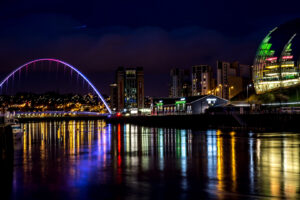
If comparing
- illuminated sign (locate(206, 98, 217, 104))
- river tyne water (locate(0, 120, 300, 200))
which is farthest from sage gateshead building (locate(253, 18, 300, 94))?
river tyne water (locate(0, 120, 300, 200))

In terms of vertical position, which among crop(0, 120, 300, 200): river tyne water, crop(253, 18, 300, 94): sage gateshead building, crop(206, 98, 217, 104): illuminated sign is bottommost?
crop(0, 120, 300, 200): river tyne water

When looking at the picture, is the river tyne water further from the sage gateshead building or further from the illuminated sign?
the illuminated sign

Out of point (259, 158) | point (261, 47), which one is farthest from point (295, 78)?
point (259, 158)

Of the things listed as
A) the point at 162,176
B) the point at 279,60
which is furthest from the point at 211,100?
the point at 162,176

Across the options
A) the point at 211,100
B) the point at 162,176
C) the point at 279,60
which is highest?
the point at 279,60

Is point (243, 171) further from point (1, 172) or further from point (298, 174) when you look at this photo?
point (1, 172)

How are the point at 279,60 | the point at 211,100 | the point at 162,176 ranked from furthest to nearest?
the point at 211,100
the point at 279,60
the point at 162,176

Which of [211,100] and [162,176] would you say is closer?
[162,176]

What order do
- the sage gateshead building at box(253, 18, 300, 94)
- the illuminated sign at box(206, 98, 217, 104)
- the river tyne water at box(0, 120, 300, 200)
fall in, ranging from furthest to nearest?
1. the illuminated sign at box(206, 98, 217, 104)
2. the sage gateshead building at box(253, 18, 300, 94)
3. the river tyne water at box(0, 120, 300, 200)

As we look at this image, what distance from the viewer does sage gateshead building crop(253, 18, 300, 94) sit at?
70.1m

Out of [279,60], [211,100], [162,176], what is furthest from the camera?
[211,100]

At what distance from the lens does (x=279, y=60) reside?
7331 cm

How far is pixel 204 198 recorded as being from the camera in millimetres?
14438

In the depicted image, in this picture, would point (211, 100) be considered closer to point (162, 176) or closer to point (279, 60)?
point (279, 60)
